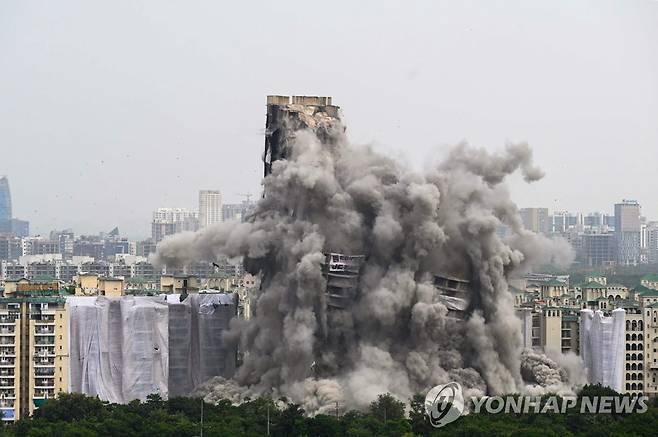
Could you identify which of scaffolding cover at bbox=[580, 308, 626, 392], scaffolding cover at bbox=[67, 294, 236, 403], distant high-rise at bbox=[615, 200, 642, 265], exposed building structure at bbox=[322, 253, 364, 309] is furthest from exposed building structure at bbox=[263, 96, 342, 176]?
distant high-rise at bbox=[615, 200, 642, 265]

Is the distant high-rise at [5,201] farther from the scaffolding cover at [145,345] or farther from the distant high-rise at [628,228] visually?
the scaffolding cover at [145,345]

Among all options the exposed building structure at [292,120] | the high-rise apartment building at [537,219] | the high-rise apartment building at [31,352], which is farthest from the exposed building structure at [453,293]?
the high-rise apartment building at [537,219]

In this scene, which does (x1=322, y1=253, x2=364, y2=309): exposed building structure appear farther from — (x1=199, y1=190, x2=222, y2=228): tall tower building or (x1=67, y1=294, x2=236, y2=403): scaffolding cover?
(x1=199, y1=190, x2=222, y2=228): tall tower building

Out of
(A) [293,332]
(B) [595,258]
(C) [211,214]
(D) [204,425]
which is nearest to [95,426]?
(D) [204,425]

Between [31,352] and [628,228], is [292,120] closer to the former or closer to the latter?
[31,352]

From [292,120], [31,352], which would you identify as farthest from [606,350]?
[31,352]

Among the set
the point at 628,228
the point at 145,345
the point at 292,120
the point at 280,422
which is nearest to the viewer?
the point at 280,422

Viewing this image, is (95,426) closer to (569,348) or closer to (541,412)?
(541,412)
